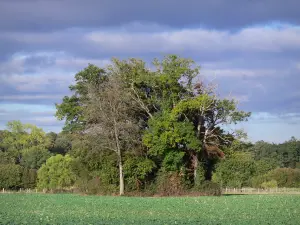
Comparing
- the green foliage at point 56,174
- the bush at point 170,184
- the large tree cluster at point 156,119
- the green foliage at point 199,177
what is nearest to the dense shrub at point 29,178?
the green foliage at point 56,174

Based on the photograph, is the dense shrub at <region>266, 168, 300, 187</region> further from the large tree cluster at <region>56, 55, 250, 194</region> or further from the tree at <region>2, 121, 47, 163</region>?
the tree at <region>2, 121, 47, 163</region>

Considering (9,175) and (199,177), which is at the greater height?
(9,175)

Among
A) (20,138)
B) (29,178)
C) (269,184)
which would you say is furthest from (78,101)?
(20,138)

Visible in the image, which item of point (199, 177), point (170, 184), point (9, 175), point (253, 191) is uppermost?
point (9, 175)

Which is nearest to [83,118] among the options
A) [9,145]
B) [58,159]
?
[58,159]

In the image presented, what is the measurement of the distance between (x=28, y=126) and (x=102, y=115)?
230 ft

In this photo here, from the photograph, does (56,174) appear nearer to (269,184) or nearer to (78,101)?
(78,101)

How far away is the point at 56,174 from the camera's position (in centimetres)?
8250

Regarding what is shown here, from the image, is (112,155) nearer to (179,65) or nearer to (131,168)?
(131,168)

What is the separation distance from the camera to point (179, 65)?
6031 centimetres

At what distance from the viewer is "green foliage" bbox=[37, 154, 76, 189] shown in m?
82.1

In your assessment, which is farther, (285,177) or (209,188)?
(285,177)

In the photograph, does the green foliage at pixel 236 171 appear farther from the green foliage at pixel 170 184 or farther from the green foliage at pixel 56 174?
the green foliage at pixel 56 174

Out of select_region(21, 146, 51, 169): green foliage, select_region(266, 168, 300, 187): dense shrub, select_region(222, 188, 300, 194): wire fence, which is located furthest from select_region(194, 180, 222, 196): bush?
select_region(21, 146, 51, 169): green foliage
